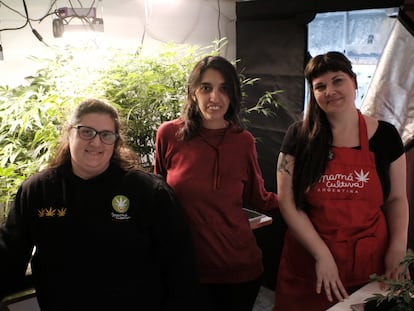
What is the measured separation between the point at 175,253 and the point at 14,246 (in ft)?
1.66

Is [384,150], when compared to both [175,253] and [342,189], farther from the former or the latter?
[175,253]

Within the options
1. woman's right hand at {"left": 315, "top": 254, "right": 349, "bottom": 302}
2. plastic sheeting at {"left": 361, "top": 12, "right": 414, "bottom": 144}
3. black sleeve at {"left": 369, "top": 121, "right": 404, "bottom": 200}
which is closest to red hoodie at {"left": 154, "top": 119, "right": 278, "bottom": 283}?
woman's right hand at {"left": 315, "top": 254, "right": 349, "bottom": 302}

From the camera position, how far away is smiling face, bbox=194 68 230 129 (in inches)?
60.6

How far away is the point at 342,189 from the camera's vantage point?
4.99ft

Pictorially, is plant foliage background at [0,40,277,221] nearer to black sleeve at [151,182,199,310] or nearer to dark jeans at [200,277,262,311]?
black sleeve at [151,182,199,310]

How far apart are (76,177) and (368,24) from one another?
1.86 meters

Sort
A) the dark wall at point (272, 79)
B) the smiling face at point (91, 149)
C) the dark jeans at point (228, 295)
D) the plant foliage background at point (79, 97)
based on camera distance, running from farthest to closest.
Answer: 1. the dark wall at point (272, 79)
2. the plant foliage background at point (79, 97)
3. the dark jeans at point (228, 295)
4. the smiling face at point (91, 149)

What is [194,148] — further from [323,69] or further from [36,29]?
[36,29]

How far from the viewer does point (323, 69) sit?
5.03ft

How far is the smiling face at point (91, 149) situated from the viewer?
135cm

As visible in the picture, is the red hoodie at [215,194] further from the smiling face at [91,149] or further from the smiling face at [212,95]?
the smiling face at [91,149]

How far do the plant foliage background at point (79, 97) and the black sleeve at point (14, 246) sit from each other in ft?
0.94

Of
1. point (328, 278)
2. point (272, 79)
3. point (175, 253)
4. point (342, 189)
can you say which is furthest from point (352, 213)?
point (272, 79)

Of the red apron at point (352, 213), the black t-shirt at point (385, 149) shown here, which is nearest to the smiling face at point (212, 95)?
the red apron at point (352, 213)
